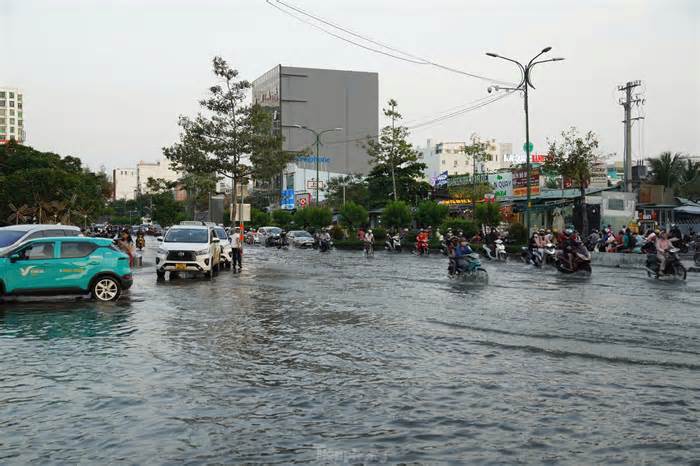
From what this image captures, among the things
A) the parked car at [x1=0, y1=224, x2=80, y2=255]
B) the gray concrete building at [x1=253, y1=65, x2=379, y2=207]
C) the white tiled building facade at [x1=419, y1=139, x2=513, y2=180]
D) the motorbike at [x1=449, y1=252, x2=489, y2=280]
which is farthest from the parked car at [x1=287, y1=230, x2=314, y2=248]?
the white tiled building facade at [x1=419, y1=139, x2=513, y2=180]

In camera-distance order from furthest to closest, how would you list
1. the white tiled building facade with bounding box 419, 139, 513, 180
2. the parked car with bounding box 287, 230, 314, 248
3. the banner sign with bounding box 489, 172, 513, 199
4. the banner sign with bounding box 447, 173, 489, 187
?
1. the white tiled building facade with bounding box 419, 139, 513, 180
2. the banner sign with bounding box 447, 173, 489, 187
3. the parked car with bounding box 287, 230, 314, 248
4. the banner sign with bounding box 489, 172, 513, 199

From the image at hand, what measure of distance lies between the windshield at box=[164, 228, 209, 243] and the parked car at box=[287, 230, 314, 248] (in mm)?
32711

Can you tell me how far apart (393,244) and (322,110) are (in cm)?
8358

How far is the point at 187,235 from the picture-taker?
81.8 feet

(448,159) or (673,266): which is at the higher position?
(448,159)

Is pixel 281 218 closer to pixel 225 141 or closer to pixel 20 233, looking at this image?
pixel 225 141

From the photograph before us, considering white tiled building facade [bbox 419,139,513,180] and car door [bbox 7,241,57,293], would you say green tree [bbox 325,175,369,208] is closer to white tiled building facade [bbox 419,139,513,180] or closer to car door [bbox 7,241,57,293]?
white tiled building facade [bbox 419,139,513,180]

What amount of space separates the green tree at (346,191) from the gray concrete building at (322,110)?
18.6 meters

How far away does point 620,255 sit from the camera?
3266 centimetres

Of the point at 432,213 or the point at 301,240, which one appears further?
the point at 301,240

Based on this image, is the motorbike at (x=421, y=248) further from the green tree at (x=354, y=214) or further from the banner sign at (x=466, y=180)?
the banner sign at (x=466, y=180)

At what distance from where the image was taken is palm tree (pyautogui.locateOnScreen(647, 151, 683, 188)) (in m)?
58.0

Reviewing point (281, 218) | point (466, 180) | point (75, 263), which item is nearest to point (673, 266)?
point (75, 263)

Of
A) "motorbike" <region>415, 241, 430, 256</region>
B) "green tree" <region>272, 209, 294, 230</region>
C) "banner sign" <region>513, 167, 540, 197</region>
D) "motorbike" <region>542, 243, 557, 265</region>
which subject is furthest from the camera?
"green tree" <region>272, 209, 294, 230</region>
